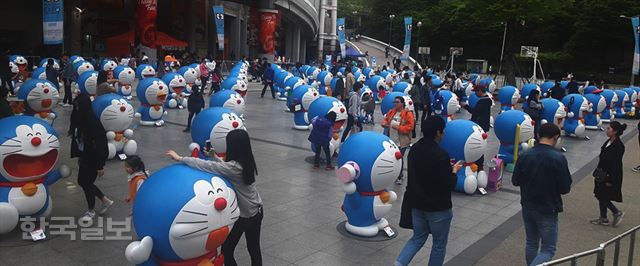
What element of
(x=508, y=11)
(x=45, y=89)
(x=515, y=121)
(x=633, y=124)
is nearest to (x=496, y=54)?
(x=508, y=11)

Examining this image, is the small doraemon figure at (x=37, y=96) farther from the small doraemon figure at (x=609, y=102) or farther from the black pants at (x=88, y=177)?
the small doraemon figure at (x=609, y=102)

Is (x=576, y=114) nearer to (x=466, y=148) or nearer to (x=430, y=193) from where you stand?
(x=466, y=148)

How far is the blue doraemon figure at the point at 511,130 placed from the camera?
37.7 ft

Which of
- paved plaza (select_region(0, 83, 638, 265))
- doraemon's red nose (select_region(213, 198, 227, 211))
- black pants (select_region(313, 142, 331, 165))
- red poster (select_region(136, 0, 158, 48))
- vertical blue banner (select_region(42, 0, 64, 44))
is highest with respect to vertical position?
red poster (select_region(136, 0, 158, 48))

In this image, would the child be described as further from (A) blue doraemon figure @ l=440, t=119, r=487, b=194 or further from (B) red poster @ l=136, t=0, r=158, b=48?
(B) red poster @ l=136, t=0, r=158, b=48

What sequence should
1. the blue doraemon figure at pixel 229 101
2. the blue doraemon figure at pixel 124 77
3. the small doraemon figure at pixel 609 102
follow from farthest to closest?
the small doraemon figure at pixel 609 102 → the blue doraemon figure at pixel 124 77 → the blue doraemon figure at pixel 229 101

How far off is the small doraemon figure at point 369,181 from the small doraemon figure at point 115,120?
5.45 metres

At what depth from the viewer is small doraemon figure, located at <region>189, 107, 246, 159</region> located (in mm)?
9094

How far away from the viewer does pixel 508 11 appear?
2894 centimetres

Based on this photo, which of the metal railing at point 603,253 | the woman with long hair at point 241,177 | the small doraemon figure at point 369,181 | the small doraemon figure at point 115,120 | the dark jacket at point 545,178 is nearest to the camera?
A: the metal railing at point 603,253

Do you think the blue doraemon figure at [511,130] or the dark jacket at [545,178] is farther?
the blue doraemon figure at [511,130]

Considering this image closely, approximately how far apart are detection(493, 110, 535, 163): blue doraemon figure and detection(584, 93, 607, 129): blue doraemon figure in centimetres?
807

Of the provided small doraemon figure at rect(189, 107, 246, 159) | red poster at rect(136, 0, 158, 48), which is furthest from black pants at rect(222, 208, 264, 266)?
red poster at rect(136, 0, 158, 48)

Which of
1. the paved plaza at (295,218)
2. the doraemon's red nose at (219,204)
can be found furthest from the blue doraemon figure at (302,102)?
the doraemon's red nose at (219,204)
